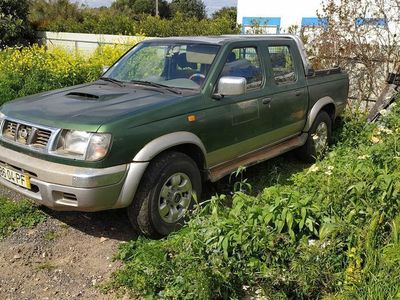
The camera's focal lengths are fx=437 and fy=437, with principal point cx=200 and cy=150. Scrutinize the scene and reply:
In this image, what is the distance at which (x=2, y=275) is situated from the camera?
3.49 metres

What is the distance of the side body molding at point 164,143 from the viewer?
3648 millimetres

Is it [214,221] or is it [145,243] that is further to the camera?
[145,243]

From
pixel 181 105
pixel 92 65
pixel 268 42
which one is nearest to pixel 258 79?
pixel 268 42

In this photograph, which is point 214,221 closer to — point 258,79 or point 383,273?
point 383,273

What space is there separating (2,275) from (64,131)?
1250mm

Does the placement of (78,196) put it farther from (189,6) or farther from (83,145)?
(189,6)

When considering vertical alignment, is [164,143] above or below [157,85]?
below

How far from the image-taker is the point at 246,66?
15.9 ft

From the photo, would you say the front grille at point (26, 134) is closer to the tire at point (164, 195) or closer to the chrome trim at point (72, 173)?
the chrome trim at point (72, 173)

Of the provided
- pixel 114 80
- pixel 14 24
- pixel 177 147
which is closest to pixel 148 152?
pixel 177 147

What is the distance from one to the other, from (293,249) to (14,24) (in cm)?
1448

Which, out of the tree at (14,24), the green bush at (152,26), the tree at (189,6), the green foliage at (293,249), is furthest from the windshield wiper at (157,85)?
the tree at (189,6)

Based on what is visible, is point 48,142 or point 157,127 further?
point 157,127

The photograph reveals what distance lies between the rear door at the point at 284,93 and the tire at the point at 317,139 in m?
0.31
